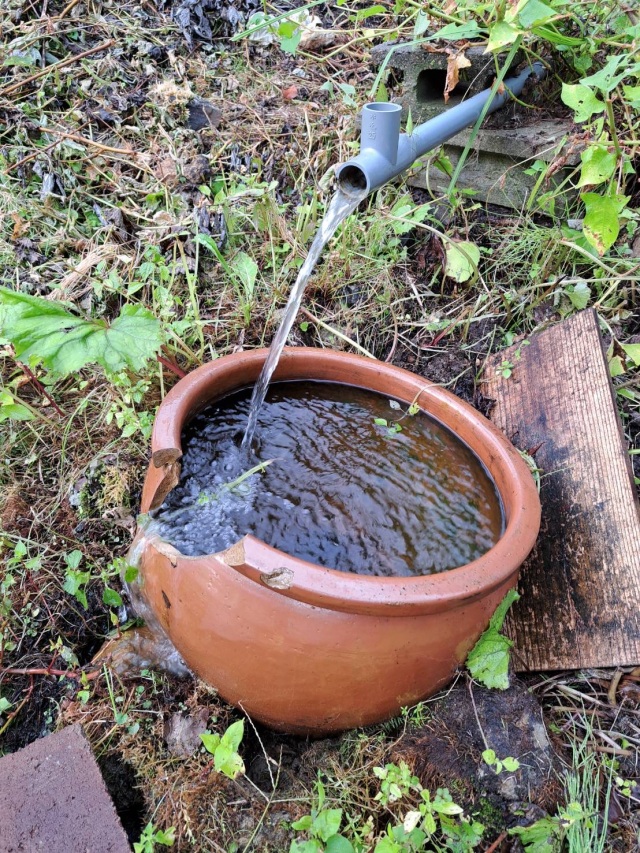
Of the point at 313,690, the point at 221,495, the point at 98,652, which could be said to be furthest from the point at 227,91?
the point at 313,690

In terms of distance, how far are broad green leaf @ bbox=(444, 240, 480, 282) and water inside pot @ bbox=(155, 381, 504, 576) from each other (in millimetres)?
612

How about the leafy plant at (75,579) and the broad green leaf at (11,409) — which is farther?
the broad green leaf at (11,409)

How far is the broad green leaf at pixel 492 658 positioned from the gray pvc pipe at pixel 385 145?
1.00 m

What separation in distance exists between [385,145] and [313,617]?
1013mm

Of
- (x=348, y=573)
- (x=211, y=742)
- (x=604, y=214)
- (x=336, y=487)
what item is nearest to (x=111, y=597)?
(x=211, y=742)

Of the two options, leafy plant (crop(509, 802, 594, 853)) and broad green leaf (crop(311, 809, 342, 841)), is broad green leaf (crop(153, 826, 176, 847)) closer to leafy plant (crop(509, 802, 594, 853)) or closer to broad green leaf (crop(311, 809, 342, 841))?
broad green leaf (crop(311, 809, 342, 841))

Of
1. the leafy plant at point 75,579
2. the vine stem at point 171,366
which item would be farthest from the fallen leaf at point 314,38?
the leafy plant at point 75,579

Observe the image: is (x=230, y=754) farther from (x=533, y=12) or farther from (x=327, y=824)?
(x=533, y=12)

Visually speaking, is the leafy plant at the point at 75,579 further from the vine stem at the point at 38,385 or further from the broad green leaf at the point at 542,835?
the broad green leaf at the point at 542,835

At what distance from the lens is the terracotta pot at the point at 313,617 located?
103 cm

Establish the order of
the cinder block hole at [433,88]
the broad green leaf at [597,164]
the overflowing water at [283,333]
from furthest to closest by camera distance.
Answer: the cinder block hole at [433,88], the broad green leaf at [597,164], the overflowing water at [283,333]

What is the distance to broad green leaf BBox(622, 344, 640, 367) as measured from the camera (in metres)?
1.64

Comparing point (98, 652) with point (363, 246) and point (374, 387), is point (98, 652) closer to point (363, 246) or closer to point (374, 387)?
point (374, 387)

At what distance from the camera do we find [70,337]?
1.32 metres
